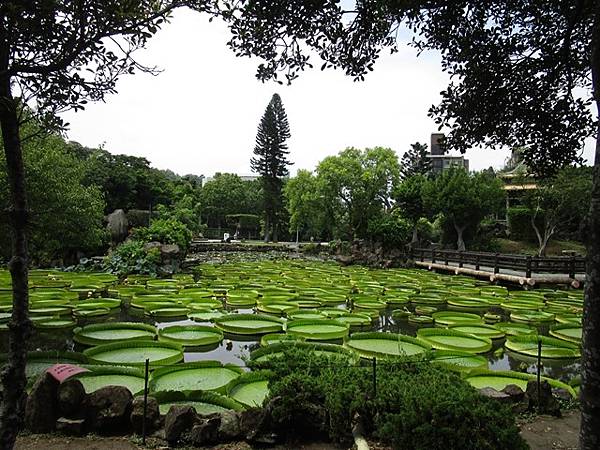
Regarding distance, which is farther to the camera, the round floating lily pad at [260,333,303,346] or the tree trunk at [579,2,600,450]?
the round floating lily pad at [260,333,303,346]

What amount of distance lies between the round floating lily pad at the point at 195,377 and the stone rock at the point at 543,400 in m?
4.05

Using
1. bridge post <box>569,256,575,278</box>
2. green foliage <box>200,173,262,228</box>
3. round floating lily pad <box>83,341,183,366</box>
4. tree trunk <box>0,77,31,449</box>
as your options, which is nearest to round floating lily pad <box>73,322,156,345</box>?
round floating lily pad <box>83,341,183,366</box>

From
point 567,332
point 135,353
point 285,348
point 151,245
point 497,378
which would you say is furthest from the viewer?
point 151,245

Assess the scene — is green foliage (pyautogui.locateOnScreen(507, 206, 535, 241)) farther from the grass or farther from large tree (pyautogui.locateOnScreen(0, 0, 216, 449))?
large tree (pyautogui.locateOnScreen(0, 0, 216, 449))

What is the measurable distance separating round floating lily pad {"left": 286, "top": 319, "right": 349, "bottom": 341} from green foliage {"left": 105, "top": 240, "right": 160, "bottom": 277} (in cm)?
1096

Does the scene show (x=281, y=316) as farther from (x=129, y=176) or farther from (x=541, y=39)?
(x=129, y=176)

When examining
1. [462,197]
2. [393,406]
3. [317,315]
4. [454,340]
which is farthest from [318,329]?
[462,197]

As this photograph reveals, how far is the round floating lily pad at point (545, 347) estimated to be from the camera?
831cm

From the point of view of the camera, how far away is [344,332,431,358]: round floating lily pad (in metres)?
8.05

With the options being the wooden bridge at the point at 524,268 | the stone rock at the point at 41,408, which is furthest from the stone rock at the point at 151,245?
the wooden bridge at the point at 524,268

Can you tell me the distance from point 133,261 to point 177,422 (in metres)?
16.6

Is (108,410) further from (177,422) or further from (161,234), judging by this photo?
(161,234)

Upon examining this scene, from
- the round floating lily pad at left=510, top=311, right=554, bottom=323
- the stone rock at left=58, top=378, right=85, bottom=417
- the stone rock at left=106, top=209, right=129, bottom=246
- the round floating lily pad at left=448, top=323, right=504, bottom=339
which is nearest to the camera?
the stone rock at left=58, top=378, right=85, bottom=417

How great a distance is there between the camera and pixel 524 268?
18391mm
